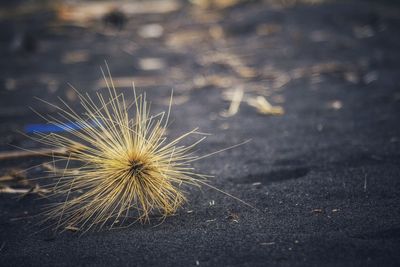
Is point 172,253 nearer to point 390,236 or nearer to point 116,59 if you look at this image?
point 390,236

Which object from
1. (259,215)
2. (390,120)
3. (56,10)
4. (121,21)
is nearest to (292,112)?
(390,120)

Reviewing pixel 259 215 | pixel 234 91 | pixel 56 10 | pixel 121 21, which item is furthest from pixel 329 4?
pixel 259 215

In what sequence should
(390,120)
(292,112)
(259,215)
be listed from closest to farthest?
1. (259,215)
2. (390,120)
3. (292,112)

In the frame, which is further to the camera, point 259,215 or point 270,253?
point 259,215

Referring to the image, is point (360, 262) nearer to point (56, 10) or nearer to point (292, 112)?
point (292, 112)

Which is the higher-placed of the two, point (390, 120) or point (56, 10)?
point (56, 10)

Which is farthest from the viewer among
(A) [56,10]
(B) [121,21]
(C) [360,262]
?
(A) [56,10]

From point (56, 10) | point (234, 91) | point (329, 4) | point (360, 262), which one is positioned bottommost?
point (360, 262)
